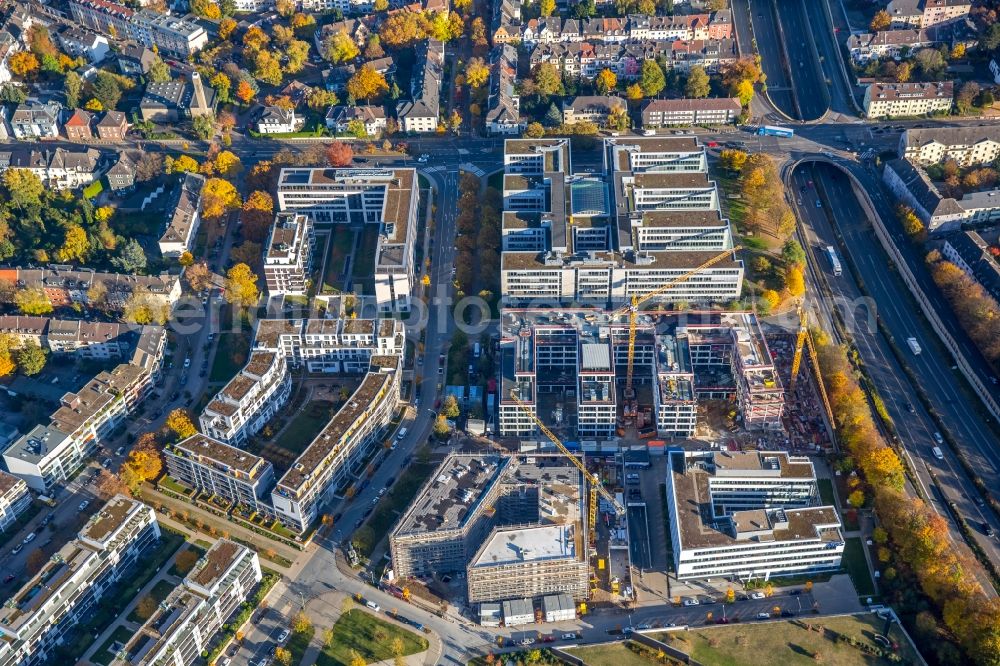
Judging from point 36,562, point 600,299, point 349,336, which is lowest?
point 36,562

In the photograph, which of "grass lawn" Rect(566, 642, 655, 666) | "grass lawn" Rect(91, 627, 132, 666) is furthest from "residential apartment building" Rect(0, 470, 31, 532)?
"grass lawn" Rect(566, 642, 655, 666)

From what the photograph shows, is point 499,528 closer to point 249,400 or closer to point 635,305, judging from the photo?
point 249,400

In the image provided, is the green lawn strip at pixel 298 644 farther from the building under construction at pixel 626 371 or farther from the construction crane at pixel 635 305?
the construction crane at pixel 635 305

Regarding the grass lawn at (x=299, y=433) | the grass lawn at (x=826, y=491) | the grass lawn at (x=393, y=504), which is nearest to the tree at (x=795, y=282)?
the grass lawn at (x=826, y=491)

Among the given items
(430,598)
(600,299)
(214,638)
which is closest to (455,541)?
(430,598)

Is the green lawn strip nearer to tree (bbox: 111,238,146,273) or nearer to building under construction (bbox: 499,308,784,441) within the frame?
building under construction (bbox: 499,308,784,441)

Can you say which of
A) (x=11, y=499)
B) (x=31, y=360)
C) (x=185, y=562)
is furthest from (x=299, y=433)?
(x=31, y=360)

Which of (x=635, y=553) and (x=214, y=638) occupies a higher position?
(x=635, y=553)

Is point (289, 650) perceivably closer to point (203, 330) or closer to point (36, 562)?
point (36, 562)
